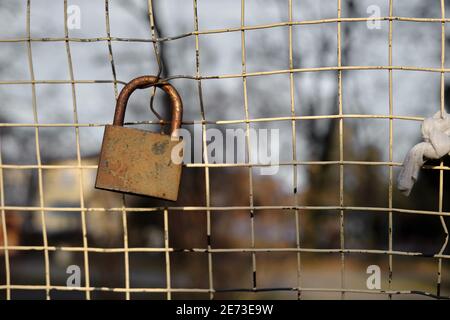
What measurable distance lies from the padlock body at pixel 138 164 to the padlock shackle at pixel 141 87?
0.14 feet

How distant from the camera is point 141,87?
156 centimetres

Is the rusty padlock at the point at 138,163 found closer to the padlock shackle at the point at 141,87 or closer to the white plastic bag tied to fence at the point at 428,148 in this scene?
the padlock shackle at the point at 141,87

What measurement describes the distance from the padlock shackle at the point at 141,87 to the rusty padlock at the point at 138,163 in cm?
3

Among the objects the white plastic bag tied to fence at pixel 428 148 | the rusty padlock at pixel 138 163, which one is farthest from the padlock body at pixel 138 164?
the white plastic bag tied to fence at pixel 428 148

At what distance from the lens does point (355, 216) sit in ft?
27.9

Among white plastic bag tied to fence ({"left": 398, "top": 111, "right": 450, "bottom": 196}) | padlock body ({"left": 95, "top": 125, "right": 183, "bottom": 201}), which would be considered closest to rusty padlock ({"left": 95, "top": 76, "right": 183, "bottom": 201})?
padlock body ({"left": 95, "top": 125, "right": 183, "bottom": 201})

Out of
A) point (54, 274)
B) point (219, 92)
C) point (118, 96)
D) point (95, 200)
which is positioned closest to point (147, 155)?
point (118, 96)

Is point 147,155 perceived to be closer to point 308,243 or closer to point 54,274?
point 308,243

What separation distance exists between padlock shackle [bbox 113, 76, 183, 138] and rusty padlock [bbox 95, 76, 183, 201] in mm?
30

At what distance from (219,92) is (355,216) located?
3842 millimetres

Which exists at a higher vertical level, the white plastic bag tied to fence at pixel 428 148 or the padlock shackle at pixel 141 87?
the padlock shackle at pixel 141 87

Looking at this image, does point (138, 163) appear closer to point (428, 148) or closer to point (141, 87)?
point (141, 87)

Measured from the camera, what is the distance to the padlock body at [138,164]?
57.8 inches

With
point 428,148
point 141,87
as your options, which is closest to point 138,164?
point 141,87
